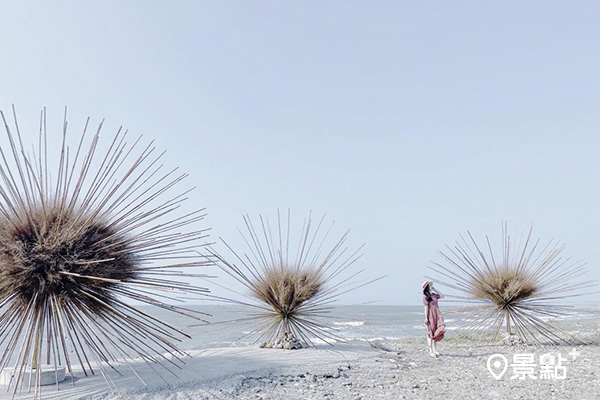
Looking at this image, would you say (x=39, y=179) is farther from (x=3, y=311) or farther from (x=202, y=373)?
(x=202, y=373)

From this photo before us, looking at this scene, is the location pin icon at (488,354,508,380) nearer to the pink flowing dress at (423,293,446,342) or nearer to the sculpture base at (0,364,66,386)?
the pink flowing dress at (423,293,446,342)

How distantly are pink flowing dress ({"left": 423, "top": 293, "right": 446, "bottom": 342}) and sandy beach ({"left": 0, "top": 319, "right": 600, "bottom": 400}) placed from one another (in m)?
0.35

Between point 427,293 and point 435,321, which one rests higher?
point 427,293

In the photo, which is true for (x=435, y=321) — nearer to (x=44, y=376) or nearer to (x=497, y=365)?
(x=497, y=365)

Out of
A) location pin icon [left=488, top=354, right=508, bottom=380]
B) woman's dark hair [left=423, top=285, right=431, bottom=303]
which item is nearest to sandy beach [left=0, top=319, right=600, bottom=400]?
location pin icon [left=488, top=354, right=508, bottom=380]

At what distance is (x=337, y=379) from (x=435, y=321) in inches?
114

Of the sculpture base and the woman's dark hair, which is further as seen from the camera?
the woman's dark hair

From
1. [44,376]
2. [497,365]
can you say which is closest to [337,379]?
[497,365]

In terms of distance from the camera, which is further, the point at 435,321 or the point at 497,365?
the point at 435,321

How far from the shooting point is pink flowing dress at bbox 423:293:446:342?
23.2 ft

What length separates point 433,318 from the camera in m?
7.18

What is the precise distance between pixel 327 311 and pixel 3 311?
183 inches

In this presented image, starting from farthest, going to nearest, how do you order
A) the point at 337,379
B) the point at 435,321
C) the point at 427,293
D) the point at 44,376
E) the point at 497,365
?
the point at 427,293 → the point at 435,321 → the point at 497,365 → the point at 337,379 → the point at 44,376

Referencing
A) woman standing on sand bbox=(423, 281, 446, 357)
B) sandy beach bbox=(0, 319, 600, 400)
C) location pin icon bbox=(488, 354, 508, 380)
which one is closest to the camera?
sandy beach bbox=(0, 319, 600, 400)
